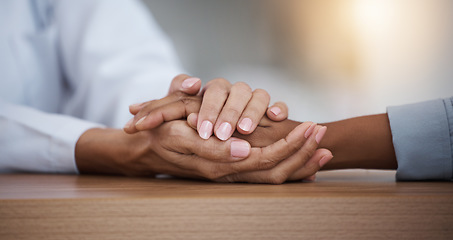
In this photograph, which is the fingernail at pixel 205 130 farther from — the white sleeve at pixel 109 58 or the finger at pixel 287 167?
the white sleeve at pixel 109 58

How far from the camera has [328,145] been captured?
55 centimetres

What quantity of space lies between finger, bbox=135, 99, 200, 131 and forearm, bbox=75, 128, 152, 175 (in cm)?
4

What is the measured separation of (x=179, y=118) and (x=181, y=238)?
0.89 ft

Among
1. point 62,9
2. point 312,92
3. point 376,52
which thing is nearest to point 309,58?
point 312,92

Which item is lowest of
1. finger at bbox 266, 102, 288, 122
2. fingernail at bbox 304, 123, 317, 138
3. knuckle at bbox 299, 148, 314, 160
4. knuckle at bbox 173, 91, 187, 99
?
knuckle at bbox 299, 148, 314, 160

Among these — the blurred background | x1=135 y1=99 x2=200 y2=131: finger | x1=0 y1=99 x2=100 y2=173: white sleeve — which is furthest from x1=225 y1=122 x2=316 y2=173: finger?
the blurred background

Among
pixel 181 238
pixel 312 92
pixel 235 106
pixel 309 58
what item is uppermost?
pixel 309 58

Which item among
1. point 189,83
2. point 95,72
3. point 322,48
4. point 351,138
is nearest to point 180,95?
point 189,83

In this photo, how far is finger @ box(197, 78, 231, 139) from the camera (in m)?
0.49

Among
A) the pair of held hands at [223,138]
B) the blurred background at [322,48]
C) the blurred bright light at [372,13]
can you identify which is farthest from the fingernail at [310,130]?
the blurred bright light at [372,13]

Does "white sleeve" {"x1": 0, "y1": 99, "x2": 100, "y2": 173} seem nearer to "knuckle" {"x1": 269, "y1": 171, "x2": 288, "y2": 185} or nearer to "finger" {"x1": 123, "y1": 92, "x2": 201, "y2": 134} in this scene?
"finger" {"x1": 123, "y1": 92, "x2": 201, "y2": 134}

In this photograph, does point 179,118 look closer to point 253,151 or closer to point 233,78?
point 253,151

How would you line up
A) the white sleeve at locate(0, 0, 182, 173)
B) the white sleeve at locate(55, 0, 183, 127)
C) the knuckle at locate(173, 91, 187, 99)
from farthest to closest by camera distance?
1. the white sleeve at locate(55, 0, 183, 127)
2. the white sleeve at locate(0, 0, 182, 173)
3. the knuckle at locate(173, 91, 187, 99)

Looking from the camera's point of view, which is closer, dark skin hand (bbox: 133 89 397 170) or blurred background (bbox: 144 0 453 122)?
dark skin hand (bbox: 133 89 397 170)
